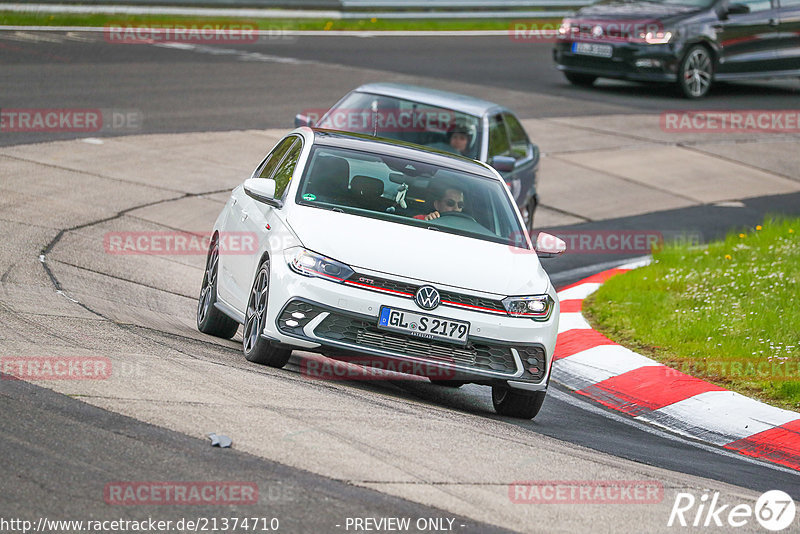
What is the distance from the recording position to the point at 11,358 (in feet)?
20.9

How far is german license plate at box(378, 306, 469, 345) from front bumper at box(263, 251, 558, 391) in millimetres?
31

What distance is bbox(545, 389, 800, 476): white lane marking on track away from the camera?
287 inches

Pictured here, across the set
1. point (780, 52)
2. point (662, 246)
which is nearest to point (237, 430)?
point (662, 246)

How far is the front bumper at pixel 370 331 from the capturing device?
7.07 m

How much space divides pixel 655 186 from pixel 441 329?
10.9 m

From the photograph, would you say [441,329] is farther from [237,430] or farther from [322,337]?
[237,430]

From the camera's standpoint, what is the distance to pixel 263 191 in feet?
26.3

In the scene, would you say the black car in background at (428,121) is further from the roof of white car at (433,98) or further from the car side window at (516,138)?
the car side window at (516,138)

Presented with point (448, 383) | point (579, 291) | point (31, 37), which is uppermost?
point (31, 37)

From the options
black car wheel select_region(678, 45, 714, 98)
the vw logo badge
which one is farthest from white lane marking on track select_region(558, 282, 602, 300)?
black car wheel select_region(678, 45, 714, 98)

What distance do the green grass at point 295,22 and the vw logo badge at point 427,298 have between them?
18.9m

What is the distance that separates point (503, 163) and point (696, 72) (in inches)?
492
